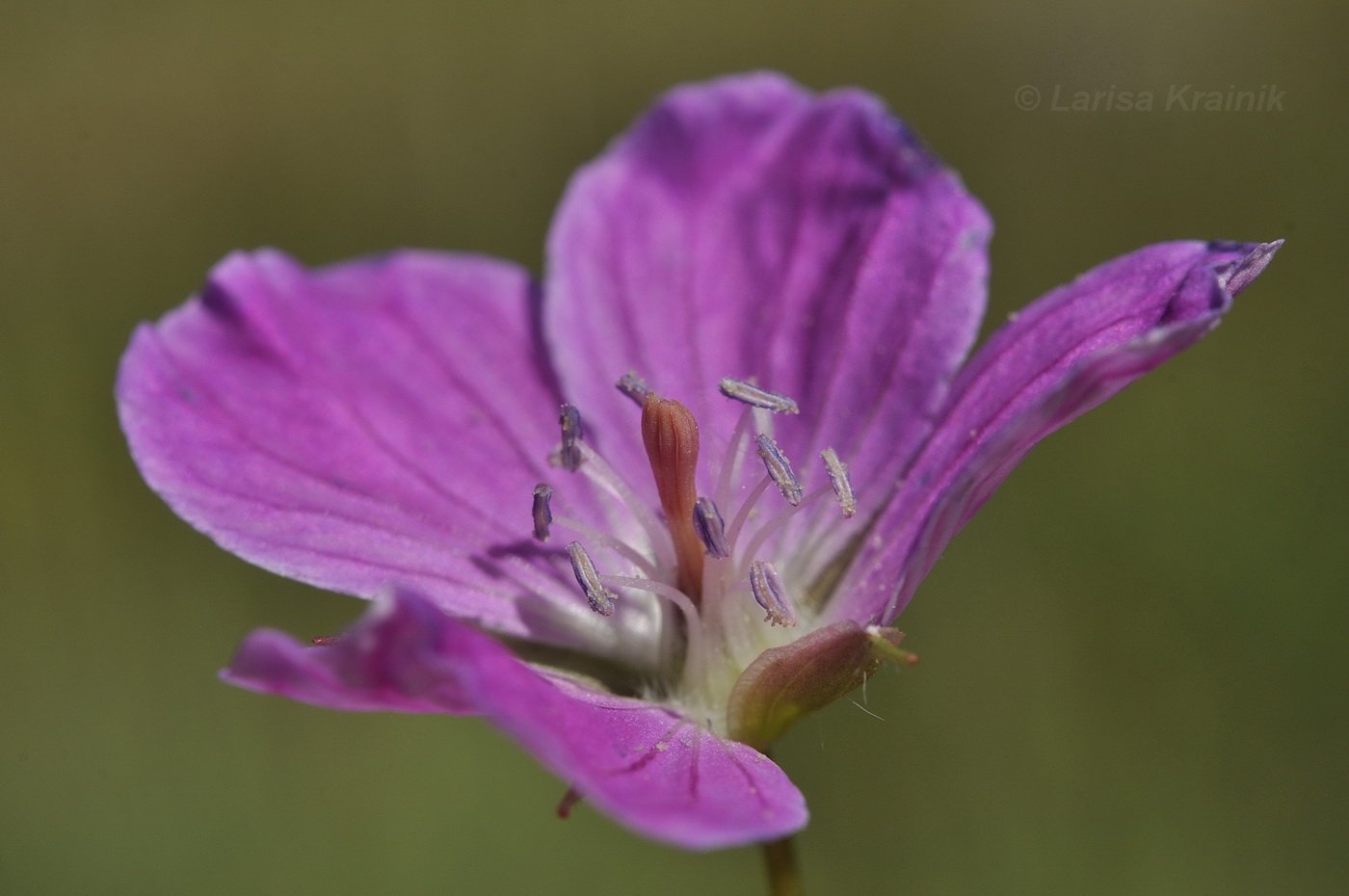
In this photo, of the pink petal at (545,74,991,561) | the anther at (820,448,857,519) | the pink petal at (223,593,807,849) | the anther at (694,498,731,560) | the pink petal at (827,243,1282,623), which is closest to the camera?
the pink petal at (223,593,807,849)

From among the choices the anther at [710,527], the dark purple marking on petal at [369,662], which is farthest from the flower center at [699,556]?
the dark purple marking on petal at [369,662]

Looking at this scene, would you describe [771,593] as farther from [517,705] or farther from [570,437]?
[517,705]

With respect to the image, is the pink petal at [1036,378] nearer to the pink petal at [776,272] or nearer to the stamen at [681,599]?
the pink petal at [776,272]

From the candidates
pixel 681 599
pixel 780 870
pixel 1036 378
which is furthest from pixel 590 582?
pixel 1036 378

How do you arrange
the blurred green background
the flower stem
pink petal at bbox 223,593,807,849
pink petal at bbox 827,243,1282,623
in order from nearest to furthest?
1. pink petal at bbox 223,593,807,849
2. pink petal at bbox 827,243,1282,623
3. the flower stem
4. the blurred green background

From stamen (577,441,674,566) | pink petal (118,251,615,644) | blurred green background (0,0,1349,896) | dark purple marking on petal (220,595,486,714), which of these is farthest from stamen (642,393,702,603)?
blurred green background (0,0,1349,896)

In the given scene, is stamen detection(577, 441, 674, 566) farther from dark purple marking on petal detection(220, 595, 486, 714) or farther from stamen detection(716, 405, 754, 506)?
dark purple marking on petal detection(220, 595, 486, 714)

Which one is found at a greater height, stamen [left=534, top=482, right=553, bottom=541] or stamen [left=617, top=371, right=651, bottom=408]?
stamen [left=617, top=371, right=651, bottom=408]
